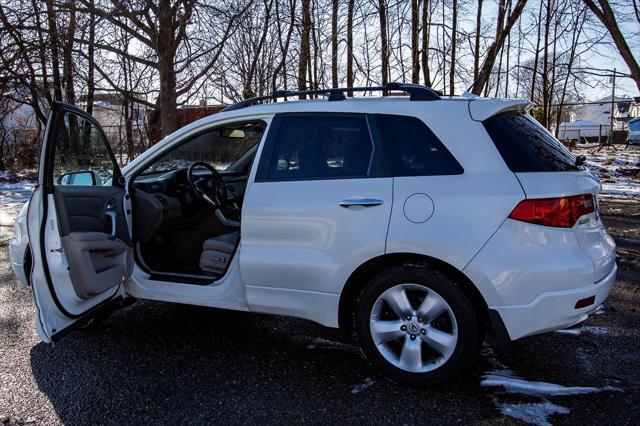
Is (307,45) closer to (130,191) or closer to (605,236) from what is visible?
(130,191)

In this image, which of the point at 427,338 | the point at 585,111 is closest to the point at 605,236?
the point at 427,338

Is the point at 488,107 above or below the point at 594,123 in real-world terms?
below

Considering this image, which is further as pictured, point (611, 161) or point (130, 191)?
point (611, 161)

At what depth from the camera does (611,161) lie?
805 inches

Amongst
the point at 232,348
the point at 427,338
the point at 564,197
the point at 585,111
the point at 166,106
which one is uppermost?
the point at 585,111

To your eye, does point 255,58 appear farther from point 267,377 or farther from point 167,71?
point 267,377

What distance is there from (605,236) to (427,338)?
4.33ft

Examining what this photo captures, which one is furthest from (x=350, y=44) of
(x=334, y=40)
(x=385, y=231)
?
(x=385, y=231)

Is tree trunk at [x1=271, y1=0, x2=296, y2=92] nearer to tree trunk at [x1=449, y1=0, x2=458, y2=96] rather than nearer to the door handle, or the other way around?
tree trunk at [x1=449, y1=0, x2=458, y2=96]

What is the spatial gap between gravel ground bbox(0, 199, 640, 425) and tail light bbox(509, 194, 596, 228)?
103 centimetres

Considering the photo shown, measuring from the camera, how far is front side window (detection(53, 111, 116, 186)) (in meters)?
3.48

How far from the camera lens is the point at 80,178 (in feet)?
12.5

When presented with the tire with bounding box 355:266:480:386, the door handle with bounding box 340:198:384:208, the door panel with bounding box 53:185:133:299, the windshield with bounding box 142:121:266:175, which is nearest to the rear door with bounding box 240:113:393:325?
the door handle with bounding box 340:198:384:208

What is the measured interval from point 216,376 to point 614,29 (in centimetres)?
1128
